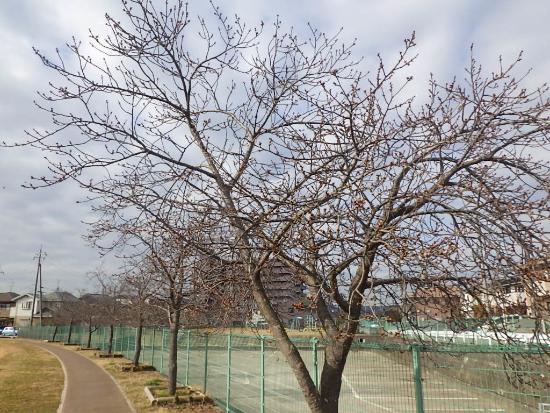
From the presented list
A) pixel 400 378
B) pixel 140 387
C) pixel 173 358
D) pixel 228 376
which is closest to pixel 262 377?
pixel 228 376

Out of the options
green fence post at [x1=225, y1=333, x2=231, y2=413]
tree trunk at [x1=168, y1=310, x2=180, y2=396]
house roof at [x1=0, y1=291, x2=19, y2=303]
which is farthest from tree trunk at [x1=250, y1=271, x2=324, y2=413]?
house roof at [x1=0, y1=291, x2=19, y2=303]

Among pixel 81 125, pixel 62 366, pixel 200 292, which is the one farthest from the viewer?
pixel 62 366

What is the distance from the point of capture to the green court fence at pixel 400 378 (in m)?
4.82

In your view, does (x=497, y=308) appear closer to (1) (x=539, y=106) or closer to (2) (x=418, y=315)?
(2) (x=418, y=315)

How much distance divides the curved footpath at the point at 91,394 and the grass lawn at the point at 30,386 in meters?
0.30

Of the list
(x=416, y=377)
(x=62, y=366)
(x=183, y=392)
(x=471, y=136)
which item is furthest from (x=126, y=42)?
(x=62, y=366)

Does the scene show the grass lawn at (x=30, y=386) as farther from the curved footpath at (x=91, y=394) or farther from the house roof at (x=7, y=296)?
the house roof at (x=7, y=296)

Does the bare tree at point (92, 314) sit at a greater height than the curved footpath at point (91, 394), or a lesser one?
greater

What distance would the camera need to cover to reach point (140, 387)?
54.7ft

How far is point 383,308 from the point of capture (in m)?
4.50

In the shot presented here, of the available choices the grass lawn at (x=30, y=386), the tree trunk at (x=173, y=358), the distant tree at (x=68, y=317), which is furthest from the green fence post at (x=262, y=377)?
the distant tree at (x=68, y=317)

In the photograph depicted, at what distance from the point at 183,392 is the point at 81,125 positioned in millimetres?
10957

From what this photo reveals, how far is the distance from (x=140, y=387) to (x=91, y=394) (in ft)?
5.30

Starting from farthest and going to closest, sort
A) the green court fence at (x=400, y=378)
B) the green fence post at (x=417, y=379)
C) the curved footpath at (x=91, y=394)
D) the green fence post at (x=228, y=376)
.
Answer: the curved footpath at (x=91, y=394) < the green fence post at (x=228, y=376) < the green fence post at (x=417, y=379) < the green court fence at (x=400, y=378)
